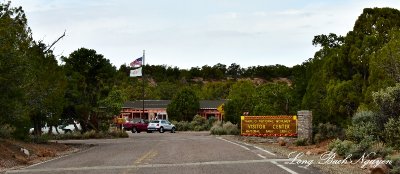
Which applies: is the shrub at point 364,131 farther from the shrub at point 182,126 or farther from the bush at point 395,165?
the shrub at point 182,126

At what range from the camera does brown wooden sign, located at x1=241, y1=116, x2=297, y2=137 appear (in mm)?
30734

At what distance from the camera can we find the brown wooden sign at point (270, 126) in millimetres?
30734

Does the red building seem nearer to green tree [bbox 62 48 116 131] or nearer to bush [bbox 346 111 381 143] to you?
green tree [bbox 62 48 116 131]

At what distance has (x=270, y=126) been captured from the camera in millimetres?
32000

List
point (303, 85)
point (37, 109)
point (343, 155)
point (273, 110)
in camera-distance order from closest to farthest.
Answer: point (343, 155) → point (37, 109) → point (303, 85) → point (273, 110)

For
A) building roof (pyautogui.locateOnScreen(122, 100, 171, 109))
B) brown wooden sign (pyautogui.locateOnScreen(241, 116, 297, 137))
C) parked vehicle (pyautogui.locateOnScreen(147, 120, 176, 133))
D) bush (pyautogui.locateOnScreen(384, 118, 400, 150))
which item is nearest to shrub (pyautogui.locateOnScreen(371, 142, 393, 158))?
bush (pyautogui.locateOnScreen(384, 118, 400, 150))

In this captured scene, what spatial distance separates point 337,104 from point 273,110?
14.7m

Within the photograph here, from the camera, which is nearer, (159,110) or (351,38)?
(351,38)

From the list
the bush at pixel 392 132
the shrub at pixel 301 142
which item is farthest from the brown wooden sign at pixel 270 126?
the bush at pixel 392 132

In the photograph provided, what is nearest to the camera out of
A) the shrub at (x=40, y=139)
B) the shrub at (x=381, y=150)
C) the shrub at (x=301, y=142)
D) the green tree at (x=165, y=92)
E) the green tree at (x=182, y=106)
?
the shrub at (x=381, y=150)

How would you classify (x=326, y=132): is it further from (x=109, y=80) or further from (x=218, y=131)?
(x=109, y=80)

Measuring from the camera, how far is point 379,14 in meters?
24.6

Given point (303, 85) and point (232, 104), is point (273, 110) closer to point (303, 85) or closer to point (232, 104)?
point (303, 85)

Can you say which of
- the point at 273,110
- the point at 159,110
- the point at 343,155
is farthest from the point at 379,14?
the point at 159,110
